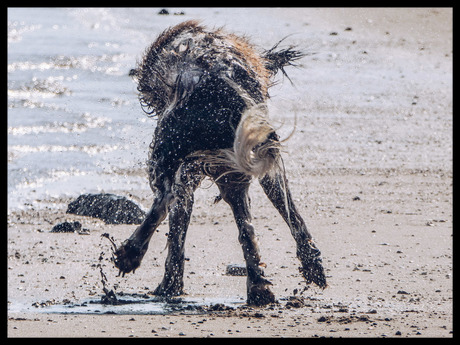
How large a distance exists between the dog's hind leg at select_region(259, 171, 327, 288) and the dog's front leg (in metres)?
0.73

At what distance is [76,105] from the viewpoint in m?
12.7

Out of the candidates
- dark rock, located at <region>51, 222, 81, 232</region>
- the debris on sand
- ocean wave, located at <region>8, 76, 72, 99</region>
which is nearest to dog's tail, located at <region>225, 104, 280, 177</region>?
the debris on sand

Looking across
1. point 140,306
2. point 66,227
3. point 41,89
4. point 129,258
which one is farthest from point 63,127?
point 129,258

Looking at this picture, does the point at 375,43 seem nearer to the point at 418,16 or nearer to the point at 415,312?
the point at 418,16

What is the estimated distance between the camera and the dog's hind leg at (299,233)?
6191mm

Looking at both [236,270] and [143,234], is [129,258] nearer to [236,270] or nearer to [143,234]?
[143,234]

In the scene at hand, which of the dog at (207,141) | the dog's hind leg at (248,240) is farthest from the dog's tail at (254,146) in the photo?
the dog's hind leg at (248,240)

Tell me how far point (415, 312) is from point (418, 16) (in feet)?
55.8

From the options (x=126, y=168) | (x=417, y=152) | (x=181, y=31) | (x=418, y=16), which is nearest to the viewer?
(x=181, y=31)

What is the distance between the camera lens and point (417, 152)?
425 inches

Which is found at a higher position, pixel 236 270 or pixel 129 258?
pixel 129 258

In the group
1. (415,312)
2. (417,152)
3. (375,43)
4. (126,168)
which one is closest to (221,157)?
(415,312)

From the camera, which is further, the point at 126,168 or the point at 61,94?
the point at 61,94

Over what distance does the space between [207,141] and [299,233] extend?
111 cm
